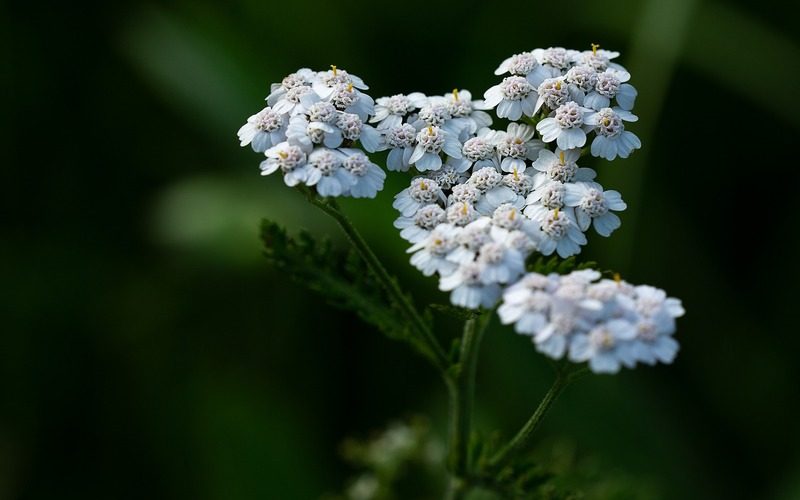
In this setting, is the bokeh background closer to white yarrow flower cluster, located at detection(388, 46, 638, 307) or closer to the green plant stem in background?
white yarrow flower cluster, located at detection(388, 46, 638, 307)

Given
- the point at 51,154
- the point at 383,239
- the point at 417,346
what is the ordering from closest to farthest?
the point at 417,346 → the point at 383,239 → the point at 51,154

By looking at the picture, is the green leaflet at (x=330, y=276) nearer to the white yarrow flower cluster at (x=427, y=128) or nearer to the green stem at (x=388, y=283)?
the green stem at (x=388, y=283)

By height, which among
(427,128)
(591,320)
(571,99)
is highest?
(571,99)

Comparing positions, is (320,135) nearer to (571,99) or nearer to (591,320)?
(571,99)

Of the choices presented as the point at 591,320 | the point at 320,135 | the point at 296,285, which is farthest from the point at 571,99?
the point at 296,285

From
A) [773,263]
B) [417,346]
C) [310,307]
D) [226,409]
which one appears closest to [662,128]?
[773,263]

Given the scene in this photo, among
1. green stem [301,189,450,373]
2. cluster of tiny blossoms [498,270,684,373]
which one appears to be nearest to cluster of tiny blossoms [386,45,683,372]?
cluster of tiny blossoms [498,270,684,373]

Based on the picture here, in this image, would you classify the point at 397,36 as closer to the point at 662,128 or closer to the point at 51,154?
the point at 662,128

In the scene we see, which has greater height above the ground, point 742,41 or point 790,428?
point 742,41
